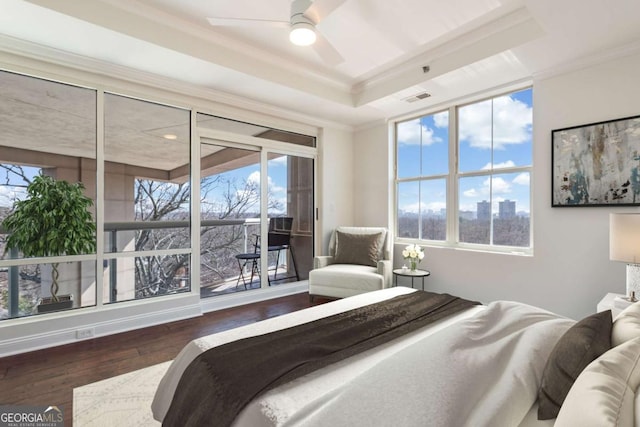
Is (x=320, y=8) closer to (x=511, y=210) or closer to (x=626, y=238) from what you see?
(x=626, y=238)

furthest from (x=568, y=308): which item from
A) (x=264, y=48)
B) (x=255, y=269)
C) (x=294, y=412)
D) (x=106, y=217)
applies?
(x=106, y=217)

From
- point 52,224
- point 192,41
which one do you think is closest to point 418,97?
point 192,41

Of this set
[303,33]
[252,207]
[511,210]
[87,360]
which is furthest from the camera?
[252,207]

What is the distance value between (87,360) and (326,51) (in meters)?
3.14

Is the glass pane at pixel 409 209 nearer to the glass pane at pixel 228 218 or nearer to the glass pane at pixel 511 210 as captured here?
the glass pane at pixel 511 210

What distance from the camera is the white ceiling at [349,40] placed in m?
2.31

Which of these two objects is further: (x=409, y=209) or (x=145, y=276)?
(x=409, y=209)

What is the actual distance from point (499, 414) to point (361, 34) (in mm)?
3074

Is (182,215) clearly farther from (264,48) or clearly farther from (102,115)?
(264,48)

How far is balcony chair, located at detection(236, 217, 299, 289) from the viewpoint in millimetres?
4141

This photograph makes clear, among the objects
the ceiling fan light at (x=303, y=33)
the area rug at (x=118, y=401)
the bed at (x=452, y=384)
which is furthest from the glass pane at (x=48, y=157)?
the bed at (x=452, y=384)

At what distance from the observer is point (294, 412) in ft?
3.20

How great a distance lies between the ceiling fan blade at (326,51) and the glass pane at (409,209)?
96.1 inches

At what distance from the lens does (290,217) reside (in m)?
4.59
